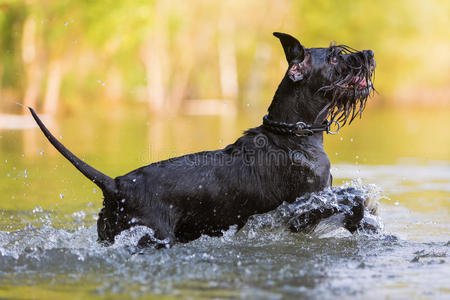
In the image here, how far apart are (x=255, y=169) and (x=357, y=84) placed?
107 cm

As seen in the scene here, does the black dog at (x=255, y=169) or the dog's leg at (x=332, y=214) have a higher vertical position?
the black dog at (x=255, y=169)

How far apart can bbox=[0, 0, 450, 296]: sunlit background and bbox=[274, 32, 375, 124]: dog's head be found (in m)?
2.01

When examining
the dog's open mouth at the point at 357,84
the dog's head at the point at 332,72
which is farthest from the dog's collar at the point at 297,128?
the dog's open mouth at the point at 357,84

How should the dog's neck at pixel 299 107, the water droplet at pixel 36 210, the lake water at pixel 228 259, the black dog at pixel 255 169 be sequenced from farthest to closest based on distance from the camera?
the water droplet at pixel 36 210 → the dog's neck at pixel 299 107 → the black dog at pixel 255 169 → the lake water at pixel 228 259

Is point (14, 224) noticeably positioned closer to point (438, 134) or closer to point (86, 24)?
point (438, 134)

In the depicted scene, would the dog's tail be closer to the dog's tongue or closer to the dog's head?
the dog's head

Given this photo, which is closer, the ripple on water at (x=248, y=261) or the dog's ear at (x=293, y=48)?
the ripple on water at (x=248, y=261)

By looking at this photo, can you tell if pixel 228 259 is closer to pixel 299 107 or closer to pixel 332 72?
pixel 299 107

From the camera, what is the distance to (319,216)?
5281mm

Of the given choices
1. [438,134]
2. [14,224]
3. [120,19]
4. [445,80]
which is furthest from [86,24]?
[445,80]

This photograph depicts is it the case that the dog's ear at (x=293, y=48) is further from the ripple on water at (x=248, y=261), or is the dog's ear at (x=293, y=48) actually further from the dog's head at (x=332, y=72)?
the ripple on water at (x=248, y=261)

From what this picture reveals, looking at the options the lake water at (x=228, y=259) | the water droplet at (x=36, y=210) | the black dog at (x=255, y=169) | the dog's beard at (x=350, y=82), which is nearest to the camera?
the lake water at (x=228, y=259)

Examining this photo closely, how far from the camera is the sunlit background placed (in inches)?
404

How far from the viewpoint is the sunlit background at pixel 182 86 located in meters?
10.3
